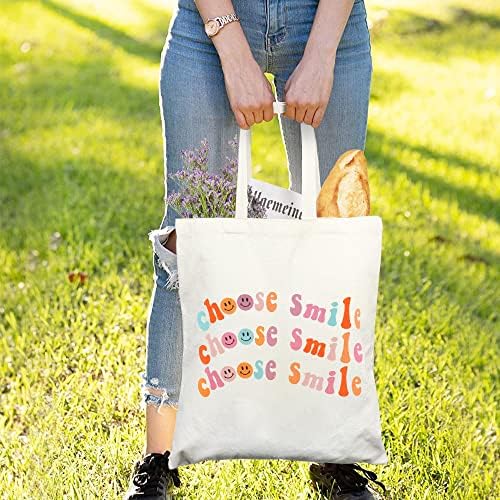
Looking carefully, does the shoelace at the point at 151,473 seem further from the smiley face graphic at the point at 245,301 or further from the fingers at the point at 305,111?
the fingers at the point at 305,111

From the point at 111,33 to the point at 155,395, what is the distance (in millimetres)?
4905

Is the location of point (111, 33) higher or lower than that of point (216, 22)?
lower

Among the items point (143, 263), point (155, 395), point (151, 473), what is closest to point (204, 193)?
point (155, 395)

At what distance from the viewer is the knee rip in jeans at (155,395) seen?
81.0 inches

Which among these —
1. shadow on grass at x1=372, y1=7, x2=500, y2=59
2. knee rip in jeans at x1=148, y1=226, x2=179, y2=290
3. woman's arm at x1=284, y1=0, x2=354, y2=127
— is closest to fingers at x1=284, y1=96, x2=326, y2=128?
woman's arm at x1=284, y1=0, x2=354, y2=127

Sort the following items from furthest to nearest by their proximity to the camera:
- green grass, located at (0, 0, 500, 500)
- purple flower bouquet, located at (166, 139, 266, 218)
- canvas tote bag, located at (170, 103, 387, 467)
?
1. green grass, located at (0, 0, 500, 500)
2. purple flower bouquet, located at (166, 139, 266, 218)
3. canvas tote bag, located at (170, 103, 387, 467)

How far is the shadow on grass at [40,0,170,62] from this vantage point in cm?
607

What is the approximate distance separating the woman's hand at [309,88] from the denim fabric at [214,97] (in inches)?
3.4

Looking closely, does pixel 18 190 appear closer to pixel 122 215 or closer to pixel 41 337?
pixel 122 215

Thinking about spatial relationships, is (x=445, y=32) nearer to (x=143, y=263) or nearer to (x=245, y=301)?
Result: (x=143, y=263)

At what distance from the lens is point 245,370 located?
176 cm

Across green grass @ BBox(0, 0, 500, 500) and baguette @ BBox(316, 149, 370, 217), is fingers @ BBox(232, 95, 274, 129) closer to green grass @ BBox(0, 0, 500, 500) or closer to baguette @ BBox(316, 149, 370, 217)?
baguette @ BBox(316, 149, 370, 217)

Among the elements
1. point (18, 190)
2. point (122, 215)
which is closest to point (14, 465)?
point (122, 215)

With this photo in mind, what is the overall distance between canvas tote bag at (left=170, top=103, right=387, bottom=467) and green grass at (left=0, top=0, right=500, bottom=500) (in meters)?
0.41
